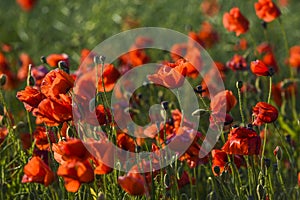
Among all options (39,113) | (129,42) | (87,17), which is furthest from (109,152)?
(87,17)

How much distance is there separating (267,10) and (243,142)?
Answer: 1114mm

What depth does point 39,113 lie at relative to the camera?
194 cm

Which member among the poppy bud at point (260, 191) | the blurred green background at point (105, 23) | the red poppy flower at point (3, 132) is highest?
the blurred green background at point (105, 23)

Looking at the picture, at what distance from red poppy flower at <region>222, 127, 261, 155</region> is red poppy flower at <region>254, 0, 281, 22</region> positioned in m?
1.05

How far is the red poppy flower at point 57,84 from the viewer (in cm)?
200

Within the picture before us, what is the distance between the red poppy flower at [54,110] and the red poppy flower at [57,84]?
5 centimetres

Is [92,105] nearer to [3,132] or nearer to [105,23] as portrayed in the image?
[3,132]

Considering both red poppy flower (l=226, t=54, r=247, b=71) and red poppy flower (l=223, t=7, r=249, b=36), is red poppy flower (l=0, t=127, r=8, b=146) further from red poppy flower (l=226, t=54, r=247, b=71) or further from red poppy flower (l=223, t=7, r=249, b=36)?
red poppy flower (l=223, t=7, r=249, b=36)

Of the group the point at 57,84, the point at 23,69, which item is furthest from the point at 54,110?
the point at 23,69

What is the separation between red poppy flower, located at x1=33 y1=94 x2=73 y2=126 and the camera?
191 centimetres

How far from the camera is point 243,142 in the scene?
1.99 meters

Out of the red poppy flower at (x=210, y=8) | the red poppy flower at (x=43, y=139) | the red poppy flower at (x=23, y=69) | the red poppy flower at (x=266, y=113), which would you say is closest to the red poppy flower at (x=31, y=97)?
the red poppy flower at (x=43, y=139)

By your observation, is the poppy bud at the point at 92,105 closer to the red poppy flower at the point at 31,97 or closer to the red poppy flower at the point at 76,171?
the red poppy flower at the point at 31,97

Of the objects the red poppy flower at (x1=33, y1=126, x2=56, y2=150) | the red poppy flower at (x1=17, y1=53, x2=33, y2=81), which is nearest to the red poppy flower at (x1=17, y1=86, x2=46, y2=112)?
the red poppy flower at (x1=33, y1=126, x2=56, y2=150)
